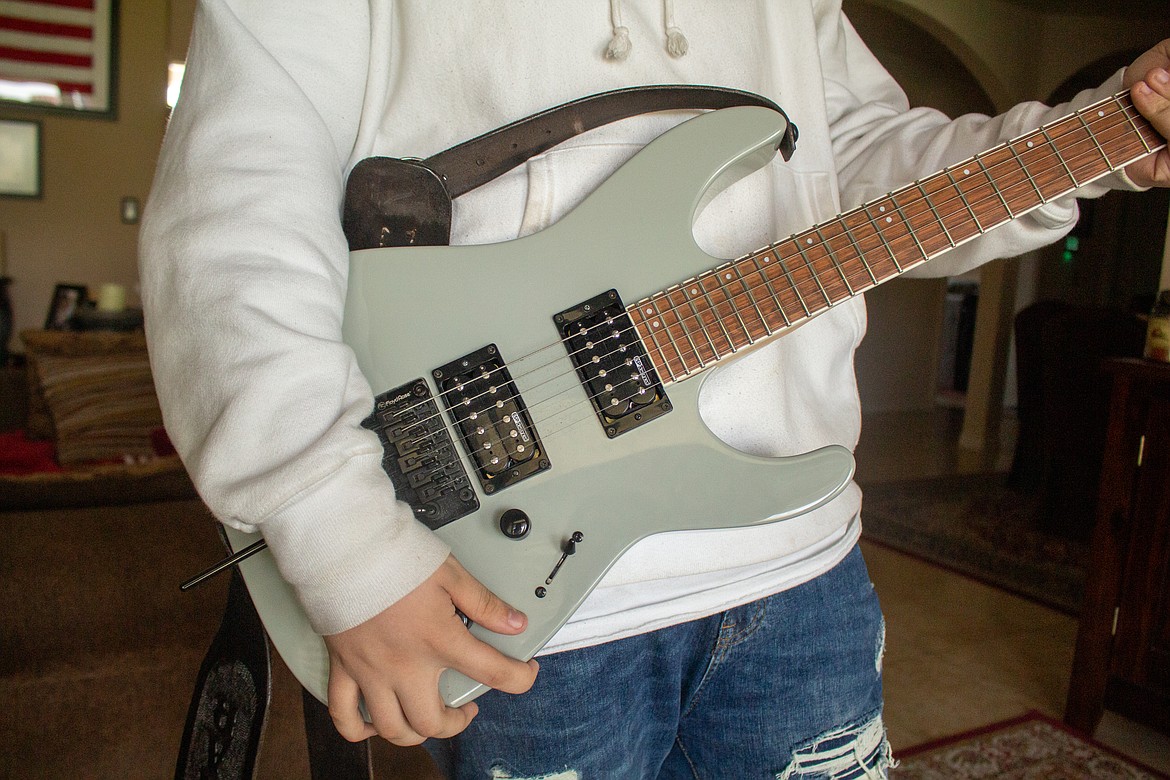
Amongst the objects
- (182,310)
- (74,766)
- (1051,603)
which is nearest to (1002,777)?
(1051,603)

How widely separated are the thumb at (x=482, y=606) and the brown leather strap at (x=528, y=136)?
30cm

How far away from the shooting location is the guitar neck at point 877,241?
62 cm

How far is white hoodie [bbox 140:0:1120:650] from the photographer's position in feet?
1.52

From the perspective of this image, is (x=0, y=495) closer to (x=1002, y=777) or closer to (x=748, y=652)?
(x=748, y=652)

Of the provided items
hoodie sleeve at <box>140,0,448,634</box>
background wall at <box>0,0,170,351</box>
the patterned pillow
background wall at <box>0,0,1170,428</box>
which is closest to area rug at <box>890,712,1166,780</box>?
hoodie sleeve at <box>140,0,448,634</box>

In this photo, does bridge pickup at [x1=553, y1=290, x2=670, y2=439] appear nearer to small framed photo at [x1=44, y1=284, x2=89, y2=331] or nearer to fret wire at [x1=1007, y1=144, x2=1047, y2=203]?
fret wire at [x1=1007, y1=144, x2=1047, y2=203]

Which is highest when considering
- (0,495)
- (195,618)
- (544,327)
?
(544,327)

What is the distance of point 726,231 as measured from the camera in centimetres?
69

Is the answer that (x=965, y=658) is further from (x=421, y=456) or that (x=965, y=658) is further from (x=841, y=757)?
(x=421, y=456)

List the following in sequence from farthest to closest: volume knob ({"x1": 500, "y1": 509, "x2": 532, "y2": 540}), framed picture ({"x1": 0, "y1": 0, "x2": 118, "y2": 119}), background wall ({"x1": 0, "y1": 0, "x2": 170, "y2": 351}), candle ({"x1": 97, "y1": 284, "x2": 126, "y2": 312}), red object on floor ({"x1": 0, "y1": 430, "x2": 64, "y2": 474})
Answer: background wall ({"x1": 0, "y1": 0, "x2": 170, "y2": 351}) → framed picture ({"x1": 0, "y1": 0, "x2": 118, "y2": 119}) → candle ({"x1": 97, "y1": 284, "x2": 126, "y2": 312}) → red object on floor ({"x1": 0, "y1": 430, "x2": 64, "y2": 474}) → volume knob ({"x1": 500, "y1": 509, "x2": 532, "y2": 540})

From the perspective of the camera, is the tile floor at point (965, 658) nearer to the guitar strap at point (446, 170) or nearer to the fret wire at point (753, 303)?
the fret wire at point (753, 303)

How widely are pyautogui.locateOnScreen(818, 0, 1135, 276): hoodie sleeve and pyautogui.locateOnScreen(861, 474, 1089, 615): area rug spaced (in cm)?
228

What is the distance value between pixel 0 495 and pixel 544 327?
1304 millimetres

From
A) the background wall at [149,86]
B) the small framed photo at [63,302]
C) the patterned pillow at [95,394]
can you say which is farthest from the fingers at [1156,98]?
the small framed photo at [63,302]
